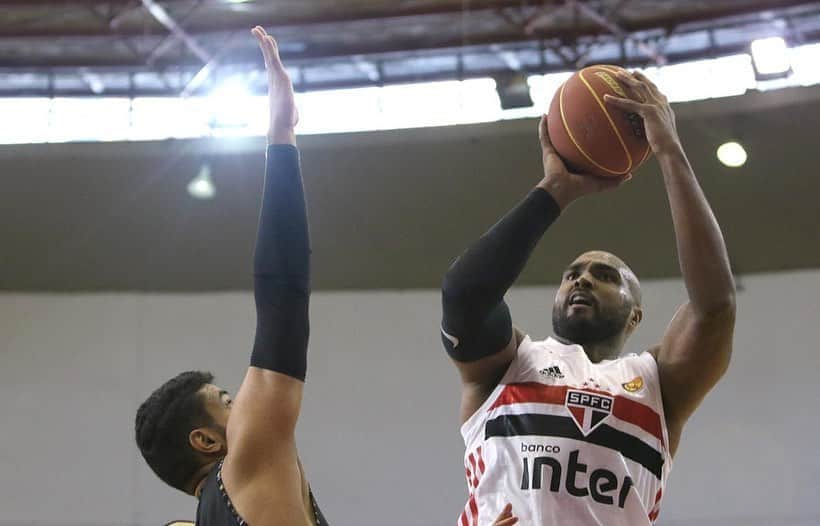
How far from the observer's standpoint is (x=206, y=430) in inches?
76.9

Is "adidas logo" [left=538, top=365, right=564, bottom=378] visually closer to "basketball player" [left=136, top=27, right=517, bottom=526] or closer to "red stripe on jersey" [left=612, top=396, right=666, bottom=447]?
"red stripe on jersey" [left=612, top=396, right=666, bottom=447]

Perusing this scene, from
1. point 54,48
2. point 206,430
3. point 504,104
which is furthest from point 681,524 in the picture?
point 54,48

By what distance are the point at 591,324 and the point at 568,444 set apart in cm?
50

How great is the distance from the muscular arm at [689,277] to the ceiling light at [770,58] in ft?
24.2

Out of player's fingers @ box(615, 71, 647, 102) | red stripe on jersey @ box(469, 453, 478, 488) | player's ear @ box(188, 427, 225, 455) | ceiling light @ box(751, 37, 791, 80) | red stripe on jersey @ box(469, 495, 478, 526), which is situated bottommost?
red stripe on jersey @ box(469, 495, 478, 526)

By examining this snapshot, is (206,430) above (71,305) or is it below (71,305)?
below

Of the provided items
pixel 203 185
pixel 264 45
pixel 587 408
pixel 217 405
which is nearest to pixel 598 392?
pixel 587 408

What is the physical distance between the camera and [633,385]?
103 inches

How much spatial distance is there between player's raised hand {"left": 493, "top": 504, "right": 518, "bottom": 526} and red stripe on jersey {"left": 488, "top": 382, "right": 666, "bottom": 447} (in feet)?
1.10

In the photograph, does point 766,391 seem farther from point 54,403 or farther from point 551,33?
point 54,403

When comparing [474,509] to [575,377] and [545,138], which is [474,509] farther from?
[545,138]

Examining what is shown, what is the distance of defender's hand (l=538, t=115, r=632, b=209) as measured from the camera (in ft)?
7.84

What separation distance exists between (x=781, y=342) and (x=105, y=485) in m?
6.55

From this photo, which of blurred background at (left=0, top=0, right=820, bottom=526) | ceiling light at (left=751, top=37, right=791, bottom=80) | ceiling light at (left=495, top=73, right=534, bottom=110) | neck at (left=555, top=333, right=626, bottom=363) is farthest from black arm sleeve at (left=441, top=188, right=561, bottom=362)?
ceiling light at (left=751, top=37, right=791, bottom=80)
